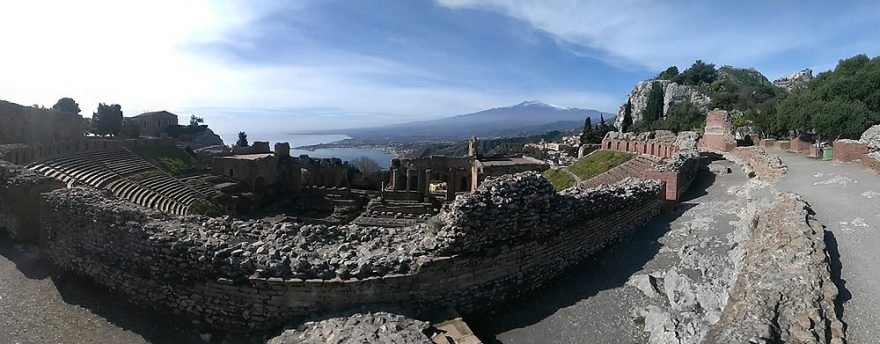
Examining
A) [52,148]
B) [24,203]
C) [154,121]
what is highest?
[154,121]

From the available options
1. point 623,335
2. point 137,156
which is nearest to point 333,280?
point 623,335

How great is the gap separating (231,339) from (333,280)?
223 centimetres

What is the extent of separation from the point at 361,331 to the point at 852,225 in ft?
33.5

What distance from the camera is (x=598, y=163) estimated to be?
30.2 m

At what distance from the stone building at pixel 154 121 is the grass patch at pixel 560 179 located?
166ft

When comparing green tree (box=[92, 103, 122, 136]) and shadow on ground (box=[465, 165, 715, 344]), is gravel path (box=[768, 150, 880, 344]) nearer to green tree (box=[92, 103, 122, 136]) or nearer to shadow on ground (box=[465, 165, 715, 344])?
shadow on ground (box=[465, 165, 715, 344])

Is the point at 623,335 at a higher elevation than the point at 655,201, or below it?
below

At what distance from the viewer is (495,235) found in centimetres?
856

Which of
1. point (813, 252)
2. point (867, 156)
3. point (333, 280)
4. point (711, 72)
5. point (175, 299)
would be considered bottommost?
point (175, 299)

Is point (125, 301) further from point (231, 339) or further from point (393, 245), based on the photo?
point (393, 245)

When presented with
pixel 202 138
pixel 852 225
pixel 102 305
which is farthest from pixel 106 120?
pixel 852 225

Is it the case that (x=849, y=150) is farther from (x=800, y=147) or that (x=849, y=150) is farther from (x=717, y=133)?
(x=717, y=133)

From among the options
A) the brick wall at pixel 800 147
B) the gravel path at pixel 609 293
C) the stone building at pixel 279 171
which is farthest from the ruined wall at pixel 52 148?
the brick wall at pixel 800 147

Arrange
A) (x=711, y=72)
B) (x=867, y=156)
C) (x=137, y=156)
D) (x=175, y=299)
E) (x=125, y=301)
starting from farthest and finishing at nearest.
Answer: (x=711, y=72), (x=137, y=156), (x=867, y=156), (x=125, y=301), (x=175, y=299)
